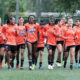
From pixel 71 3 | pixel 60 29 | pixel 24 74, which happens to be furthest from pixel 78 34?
pixel 71 3

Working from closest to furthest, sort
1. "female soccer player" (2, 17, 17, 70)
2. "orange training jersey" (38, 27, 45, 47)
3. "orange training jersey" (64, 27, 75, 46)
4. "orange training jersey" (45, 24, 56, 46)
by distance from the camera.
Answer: "female soccer player" (2, 17, 17, 70), "orange training jersey" (64, 27, 75, 46), "orange training jersey" (45, 24, 56, 46), "orange training jersey" (38, 27, 45, 47)

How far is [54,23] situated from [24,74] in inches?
143

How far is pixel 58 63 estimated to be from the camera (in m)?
20.2

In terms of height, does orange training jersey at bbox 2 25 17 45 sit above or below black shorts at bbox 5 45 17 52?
above

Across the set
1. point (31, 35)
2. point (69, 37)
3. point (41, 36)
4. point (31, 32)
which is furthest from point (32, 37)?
point (69, 37)

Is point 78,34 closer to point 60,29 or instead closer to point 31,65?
point 60,29

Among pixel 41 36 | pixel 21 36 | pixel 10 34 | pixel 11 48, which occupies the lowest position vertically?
pixel 11 48

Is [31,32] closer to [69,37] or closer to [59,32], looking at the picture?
[59,32]

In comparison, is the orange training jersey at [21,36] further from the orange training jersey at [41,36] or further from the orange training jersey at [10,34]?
the orange training jersey at [41,36]

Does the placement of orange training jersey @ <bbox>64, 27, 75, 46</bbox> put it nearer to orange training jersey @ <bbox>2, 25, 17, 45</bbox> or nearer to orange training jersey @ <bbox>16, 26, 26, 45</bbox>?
orange training jersey @ <bbox>16, 26, 26, 45</bbox>

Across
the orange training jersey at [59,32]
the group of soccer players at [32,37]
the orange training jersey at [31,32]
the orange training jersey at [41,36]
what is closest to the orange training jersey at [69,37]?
the group of soccer players at [32,37]

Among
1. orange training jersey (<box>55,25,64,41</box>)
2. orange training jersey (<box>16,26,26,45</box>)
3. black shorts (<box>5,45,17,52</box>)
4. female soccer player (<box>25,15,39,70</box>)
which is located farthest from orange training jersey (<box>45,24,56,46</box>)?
black shorts (<box>5,45,17,52</box>)

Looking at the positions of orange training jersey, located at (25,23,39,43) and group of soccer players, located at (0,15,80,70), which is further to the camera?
orange training jersey, located at (25,23,39,43)

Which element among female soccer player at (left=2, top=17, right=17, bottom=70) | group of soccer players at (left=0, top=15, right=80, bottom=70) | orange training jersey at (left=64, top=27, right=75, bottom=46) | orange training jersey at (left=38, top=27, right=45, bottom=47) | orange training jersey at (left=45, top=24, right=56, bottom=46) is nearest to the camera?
female soccer player at (left=2, top=17, right=17, bottom=70)
